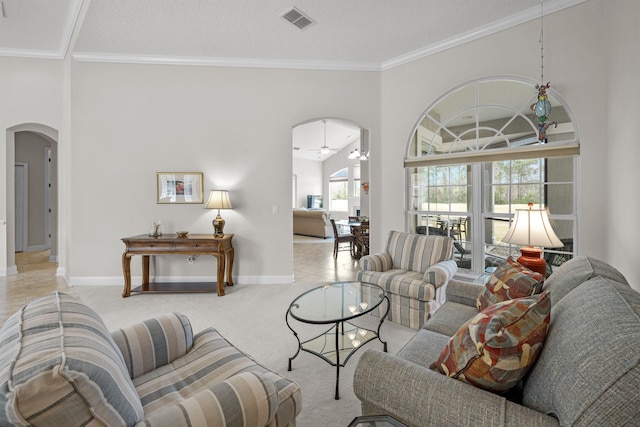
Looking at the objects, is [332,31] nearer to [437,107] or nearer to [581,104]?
[437,107]

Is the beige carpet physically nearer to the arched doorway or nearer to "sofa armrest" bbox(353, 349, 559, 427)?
"sofa armrest" bbox(353, 349, 559, 427)

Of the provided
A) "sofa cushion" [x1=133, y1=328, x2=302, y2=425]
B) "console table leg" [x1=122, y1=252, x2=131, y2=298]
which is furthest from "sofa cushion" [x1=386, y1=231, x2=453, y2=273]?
"console table leg" [x1=122, y1=252, x2=131, y2=298]

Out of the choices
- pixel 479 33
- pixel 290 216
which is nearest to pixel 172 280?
pixel 290 216

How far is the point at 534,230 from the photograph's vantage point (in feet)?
8.02

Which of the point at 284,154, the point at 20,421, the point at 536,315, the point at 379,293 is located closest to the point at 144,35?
the point at 284,154

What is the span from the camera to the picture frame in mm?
4547

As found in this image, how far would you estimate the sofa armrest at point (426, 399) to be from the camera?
101 cm

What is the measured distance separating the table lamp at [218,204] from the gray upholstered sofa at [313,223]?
5.57 metres

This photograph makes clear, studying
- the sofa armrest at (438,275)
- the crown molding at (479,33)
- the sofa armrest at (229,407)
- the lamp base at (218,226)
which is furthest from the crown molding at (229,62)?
the sofa armrest at (229,407)

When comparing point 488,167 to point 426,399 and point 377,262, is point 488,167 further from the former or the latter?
point 426,399

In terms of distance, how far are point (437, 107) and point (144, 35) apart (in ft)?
12.3

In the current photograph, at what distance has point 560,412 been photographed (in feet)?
3.03

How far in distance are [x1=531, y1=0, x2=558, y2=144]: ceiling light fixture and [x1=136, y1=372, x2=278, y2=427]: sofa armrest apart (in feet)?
11.7

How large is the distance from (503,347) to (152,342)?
1.50 meters
